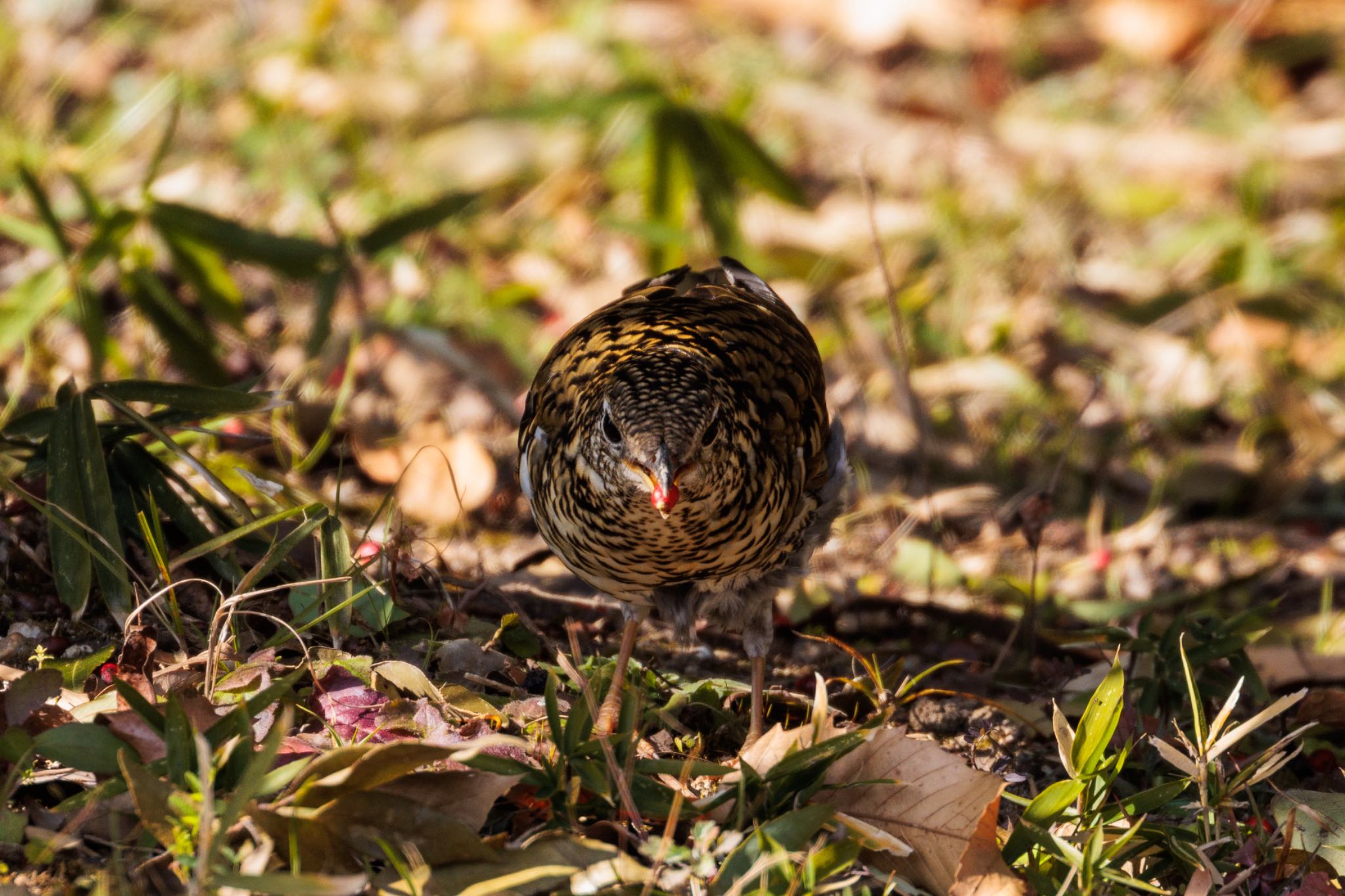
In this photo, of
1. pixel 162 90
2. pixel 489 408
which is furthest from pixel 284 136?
pixel 489 408

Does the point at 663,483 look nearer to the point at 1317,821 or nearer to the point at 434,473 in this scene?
the point at 1317,821

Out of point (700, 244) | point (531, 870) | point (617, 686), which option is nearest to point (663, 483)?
point (617, 686)

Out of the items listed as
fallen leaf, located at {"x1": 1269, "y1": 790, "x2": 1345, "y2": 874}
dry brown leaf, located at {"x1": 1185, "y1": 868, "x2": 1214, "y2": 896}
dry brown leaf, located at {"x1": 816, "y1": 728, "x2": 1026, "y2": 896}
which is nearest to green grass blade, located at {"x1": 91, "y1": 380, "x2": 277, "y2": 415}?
dry brown leaf, located at {"x1": 816, "y1": 728, "x2": 1026, "y2": 896}

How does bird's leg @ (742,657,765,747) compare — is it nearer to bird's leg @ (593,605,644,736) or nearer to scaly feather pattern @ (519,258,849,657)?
scaly feather pattern @ (519,258,849,657)

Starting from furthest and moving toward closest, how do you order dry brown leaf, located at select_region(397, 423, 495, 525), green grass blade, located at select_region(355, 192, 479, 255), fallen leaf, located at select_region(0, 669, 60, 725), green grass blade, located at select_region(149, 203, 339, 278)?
green grass blade, located at select_region(355, 192, 479, 255), green grass blade, located at select_region(149, 203, 339, 278), dry brown leaf, located at select_region(397, 423, 495, 525), fallen leaf, located at select_region(0, 669, 60, 725)

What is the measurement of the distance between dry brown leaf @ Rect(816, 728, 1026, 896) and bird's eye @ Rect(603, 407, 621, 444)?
86cm

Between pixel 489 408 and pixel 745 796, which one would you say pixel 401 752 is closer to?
pixel 745 796

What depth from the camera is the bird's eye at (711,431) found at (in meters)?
3.12

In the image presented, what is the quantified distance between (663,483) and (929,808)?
0.88m

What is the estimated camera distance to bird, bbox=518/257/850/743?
10.2ft

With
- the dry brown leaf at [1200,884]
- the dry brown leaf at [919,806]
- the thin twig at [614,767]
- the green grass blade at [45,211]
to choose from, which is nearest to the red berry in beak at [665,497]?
the thin twig at [614,767]

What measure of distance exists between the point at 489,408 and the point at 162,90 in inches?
80.5

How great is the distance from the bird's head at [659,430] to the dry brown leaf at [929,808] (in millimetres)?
695

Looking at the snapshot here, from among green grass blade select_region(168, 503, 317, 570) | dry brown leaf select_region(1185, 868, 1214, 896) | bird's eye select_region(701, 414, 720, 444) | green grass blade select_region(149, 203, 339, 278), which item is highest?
green grass blade select_region(149, 203, 339, 278)
